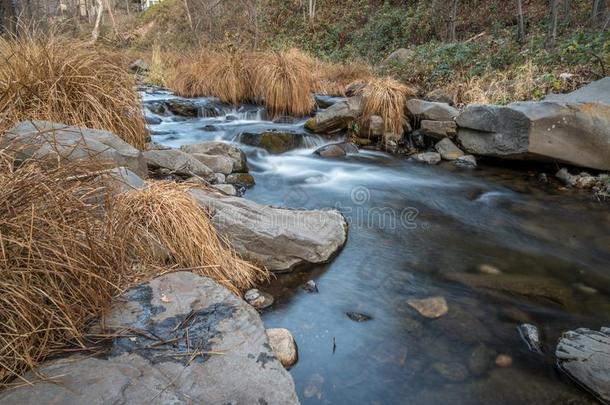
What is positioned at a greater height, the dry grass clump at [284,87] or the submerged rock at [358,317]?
the dry grass clump at [284,87]

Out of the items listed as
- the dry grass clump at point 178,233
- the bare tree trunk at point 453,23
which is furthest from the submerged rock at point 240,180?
the bare tree trunk at point 453,23

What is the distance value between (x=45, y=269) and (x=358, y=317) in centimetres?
193

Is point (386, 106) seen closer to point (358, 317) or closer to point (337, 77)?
point (337, 77)

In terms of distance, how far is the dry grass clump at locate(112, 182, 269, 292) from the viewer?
9.01ft

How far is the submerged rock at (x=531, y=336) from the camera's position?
8.57 feet

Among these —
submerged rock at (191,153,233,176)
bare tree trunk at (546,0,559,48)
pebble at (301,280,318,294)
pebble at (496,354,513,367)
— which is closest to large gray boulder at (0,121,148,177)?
submerged rock at (191,153,233,176)

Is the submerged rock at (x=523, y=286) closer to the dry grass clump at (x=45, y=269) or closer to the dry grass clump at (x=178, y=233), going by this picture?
the dry grass clump at (x=178, y=233)

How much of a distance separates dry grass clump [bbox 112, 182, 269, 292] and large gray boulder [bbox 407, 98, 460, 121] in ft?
17.1

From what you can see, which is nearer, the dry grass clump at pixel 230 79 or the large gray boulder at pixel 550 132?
the large gray boulder at pixel 550 132

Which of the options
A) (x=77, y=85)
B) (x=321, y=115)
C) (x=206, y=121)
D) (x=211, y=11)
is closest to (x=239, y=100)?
(x=206, y=121)

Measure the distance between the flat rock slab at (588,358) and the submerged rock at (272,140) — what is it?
488cm

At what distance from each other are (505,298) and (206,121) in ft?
20.2

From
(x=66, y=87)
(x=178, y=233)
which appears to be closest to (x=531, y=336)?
(x=178, y=233)

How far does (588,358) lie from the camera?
2.36m
